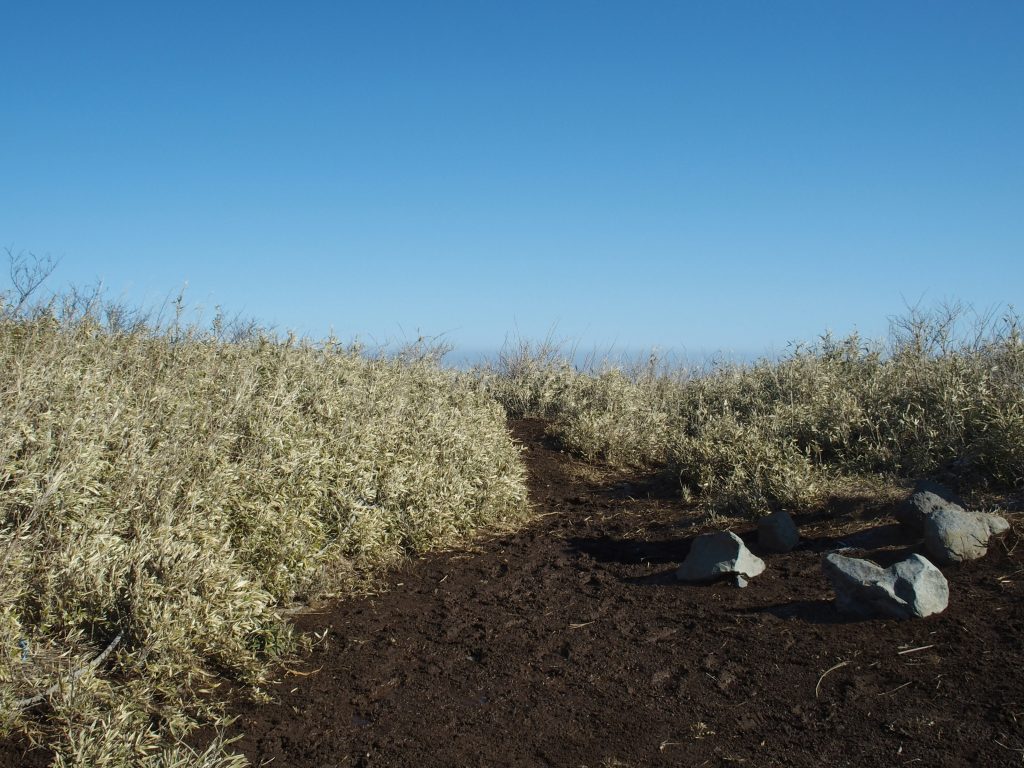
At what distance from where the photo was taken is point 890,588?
4.38 m

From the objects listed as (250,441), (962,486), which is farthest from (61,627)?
(962,486)

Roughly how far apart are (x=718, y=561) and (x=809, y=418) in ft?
10.8

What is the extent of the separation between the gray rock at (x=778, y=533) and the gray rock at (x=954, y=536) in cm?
91

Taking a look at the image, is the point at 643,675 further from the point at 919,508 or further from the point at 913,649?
the point at 919,508

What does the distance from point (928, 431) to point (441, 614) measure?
15.5 feet

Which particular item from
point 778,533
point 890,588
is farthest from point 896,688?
point 778,533

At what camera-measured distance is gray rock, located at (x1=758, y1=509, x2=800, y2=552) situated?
225 inches

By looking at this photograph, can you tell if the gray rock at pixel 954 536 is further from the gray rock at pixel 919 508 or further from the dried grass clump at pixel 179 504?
the dried grass clump at pixel 179 504

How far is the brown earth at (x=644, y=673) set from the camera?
3.29m

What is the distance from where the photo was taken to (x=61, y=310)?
618 cm

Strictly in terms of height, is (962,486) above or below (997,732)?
above

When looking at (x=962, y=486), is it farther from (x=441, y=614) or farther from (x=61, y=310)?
(x=61, y=310)

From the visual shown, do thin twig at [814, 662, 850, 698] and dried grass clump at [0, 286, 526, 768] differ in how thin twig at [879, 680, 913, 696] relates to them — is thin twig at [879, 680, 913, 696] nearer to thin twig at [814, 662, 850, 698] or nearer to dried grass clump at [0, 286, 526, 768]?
thin twig at [814, 662, 850, 698]

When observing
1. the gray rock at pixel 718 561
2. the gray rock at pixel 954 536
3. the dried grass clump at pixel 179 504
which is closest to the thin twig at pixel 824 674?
the gray rock at pixel 718 561
